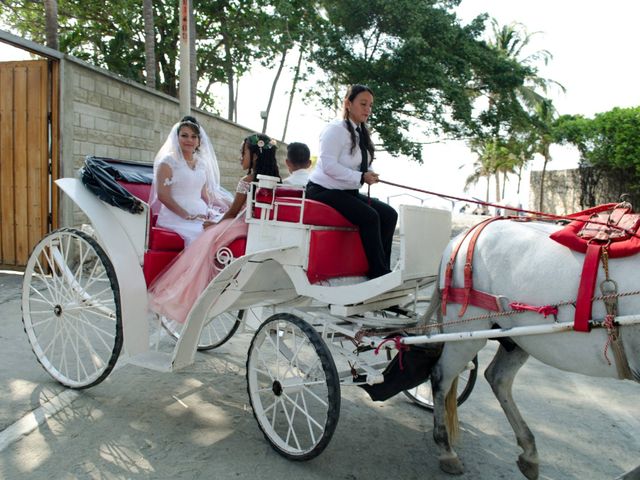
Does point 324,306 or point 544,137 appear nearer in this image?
point 324,306

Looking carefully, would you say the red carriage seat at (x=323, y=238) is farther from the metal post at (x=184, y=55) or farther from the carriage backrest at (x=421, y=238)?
the metal post at (x=184, y=55)

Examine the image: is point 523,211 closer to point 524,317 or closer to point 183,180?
point 524,317

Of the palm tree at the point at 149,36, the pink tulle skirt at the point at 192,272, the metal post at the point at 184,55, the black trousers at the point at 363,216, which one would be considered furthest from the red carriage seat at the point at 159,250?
the palm tree at the point at 149,36

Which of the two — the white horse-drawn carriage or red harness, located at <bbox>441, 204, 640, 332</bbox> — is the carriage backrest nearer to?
the white horse-drawn carriage

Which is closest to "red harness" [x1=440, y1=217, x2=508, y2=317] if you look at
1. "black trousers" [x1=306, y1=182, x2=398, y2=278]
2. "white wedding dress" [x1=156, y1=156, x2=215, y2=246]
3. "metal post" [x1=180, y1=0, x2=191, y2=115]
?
"black trousers" [x1=306, y1=182, x2=398, y2=278]

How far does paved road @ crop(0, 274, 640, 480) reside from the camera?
3139mm

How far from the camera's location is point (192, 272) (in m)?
3.76

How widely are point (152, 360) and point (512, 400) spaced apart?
7.85 ft

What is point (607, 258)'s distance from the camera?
2.54 metres

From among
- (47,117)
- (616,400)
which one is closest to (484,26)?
(47,117)

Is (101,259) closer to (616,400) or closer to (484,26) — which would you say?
(616,400)

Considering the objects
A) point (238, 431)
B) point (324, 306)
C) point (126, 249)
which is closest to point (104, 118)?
point (126, 249)

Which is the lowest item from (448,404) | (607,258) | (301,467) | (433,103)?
(301,467)

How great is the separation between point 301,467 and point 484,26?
17.6m
